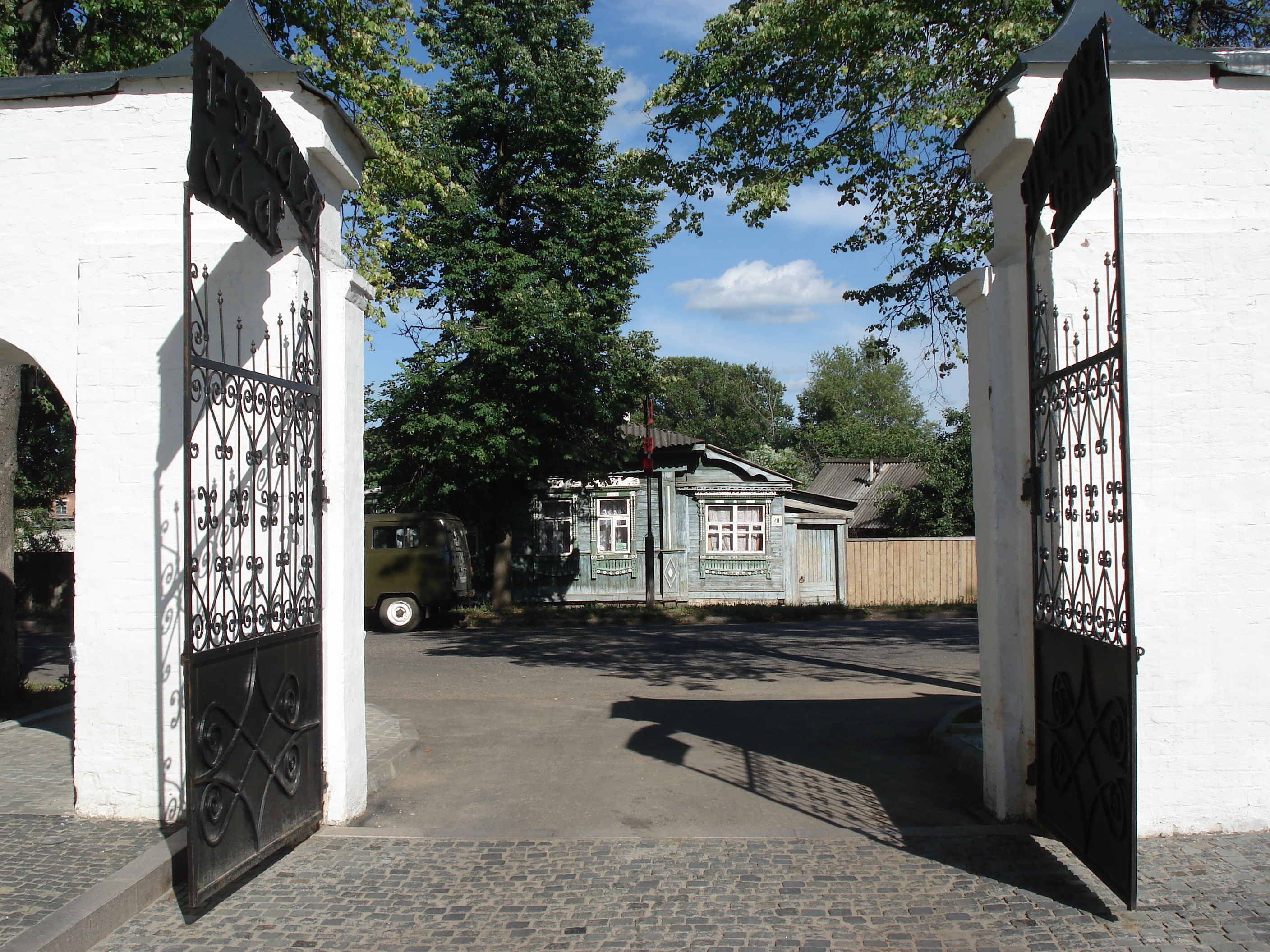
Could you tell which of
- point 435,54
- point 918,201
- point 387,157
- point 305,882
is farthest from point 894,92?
point 435,54

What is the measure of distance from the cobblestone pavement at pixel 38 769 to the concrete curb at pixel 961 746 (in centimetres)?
544

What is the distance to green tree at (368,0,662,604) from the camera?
18.5 meters

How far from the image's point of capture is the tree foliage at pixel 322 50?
905 centimetres

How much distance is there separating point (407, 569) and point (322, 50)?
9.35 m

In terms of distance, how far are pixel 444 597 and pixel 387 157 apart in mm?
8650

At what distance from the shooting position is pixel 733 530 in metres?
23.0

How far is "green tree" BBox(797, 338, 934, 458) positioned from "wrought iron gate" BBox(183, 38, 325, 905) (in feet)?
193

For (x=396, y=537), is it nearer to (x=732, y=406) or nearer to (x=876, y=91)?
(x=876, y=91)

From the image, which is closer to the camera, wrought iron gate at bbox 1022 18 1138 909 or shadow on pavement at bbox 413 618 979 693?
wrought iron gate at bbox 1022 18 1138 909

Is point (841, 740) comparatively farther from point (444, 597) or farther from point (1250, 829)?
point (444, 597)

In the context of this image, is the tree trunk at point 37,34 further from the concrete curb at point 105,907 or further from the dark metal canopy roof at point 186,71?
the concrete curb at point 105,907

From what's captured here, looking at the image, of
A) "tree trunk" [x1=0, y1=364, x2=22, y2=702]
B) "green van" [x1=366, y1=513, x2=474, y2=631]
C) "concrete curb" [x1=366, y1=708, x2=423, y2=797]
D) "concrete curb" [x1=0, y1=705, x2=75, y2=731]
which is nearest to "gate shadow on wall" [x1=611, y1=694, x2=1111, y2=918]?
"concrete curb" [x1=366, y1=708, x2=423, y2=797]

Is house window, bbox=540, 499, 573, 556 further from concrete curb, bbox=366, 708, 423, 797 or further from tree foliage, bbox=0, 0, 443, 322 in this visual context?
concrete curb, bbox=366, 708, 423, 797

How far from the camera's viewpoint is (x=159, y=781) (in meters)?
4.95
